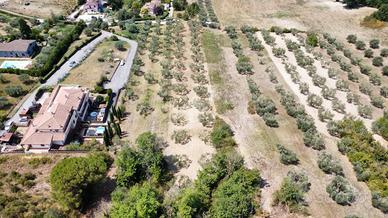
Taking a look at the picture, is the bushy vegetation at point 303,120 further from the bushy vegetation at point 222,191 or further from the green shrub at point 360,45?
the green shrub at point 360,45

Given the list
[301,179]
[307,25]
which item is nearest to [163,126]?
[301,179]

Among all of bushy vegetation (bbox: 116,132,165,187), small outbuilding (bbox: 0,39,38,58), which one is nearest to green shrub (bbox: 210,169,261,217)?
bushy vegetation (bbox: 116,132,165,187)

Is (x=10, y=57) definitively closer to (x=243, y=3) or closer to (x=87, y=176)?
(x=87, y=176)

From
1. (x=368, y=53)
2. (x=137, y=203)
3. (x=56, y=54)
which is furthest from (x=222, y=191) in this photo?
(x=368, y=53)

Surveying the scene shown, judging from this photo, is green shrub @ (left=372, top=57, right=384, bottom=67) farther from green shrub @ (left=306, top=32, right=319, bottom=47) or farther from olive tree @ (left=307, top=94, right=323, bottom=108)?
olive tree @ (left=307, top=94, right=323, bottom=108)

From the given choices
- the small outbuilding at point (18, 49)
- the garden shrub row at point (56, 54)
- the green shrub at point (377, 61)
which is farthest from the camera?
the small outbuilding at point (18, 49)

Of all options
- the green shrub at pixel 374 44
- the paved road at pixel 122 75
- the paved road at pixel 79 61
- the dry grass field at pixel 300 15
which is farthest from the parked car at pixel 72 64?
the green shrub at pixel 374 44

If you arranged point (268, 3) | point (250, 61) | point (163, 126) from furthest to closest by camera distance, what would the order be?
point (268, 3) → point (250, 61) → point (163, 126)

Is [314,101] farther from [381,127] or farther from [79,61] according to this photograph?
[79,61]
